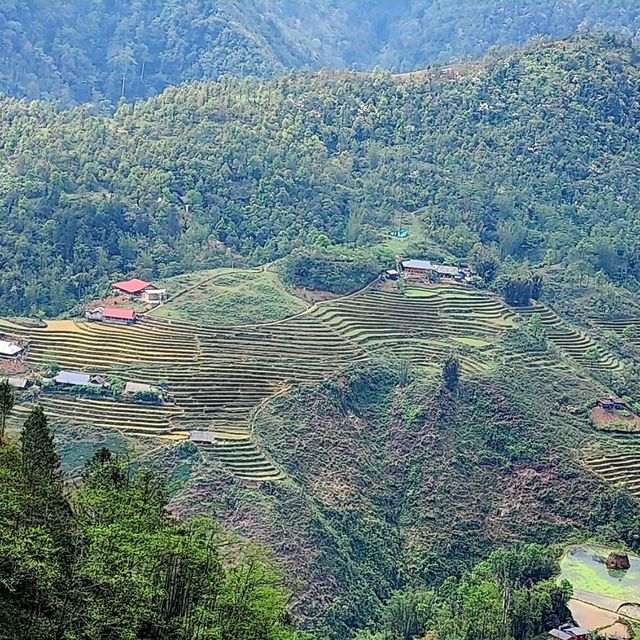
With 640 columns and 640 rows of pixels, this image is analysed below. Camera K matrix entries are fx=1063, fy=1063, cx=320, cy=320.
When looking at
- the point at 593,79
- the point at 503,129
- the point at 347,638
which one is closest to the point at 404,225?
the point at 503,129

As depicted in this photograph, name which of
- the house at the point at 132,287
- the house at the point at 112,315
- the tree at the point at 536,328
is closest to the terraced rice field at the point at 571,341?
the tree at the point at 536,328

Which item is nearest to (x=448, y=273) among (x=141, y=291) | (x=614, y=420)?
(x=614, y=420)

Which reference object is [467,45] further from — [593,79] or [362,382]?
[362,382]

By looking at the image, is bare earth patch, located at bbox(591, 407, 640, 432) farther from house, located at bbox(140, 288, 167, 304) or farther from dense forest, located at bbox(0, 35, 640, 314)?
house, located at bbox(140, 288, 167, 304)

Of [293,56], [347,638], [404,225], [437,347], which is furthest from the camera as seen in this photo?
[293,56]

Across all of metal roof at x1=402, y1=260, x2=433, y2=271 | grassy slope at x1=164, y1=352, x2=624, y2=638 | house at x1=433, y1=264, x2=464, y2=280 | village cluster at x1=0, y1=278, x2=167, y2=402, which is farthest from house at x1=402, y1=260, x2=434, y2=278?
village cluster at x1=0, y1=278, x2=167, y2=402

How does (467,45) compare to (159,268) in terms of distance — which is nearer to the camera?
(159,268)
